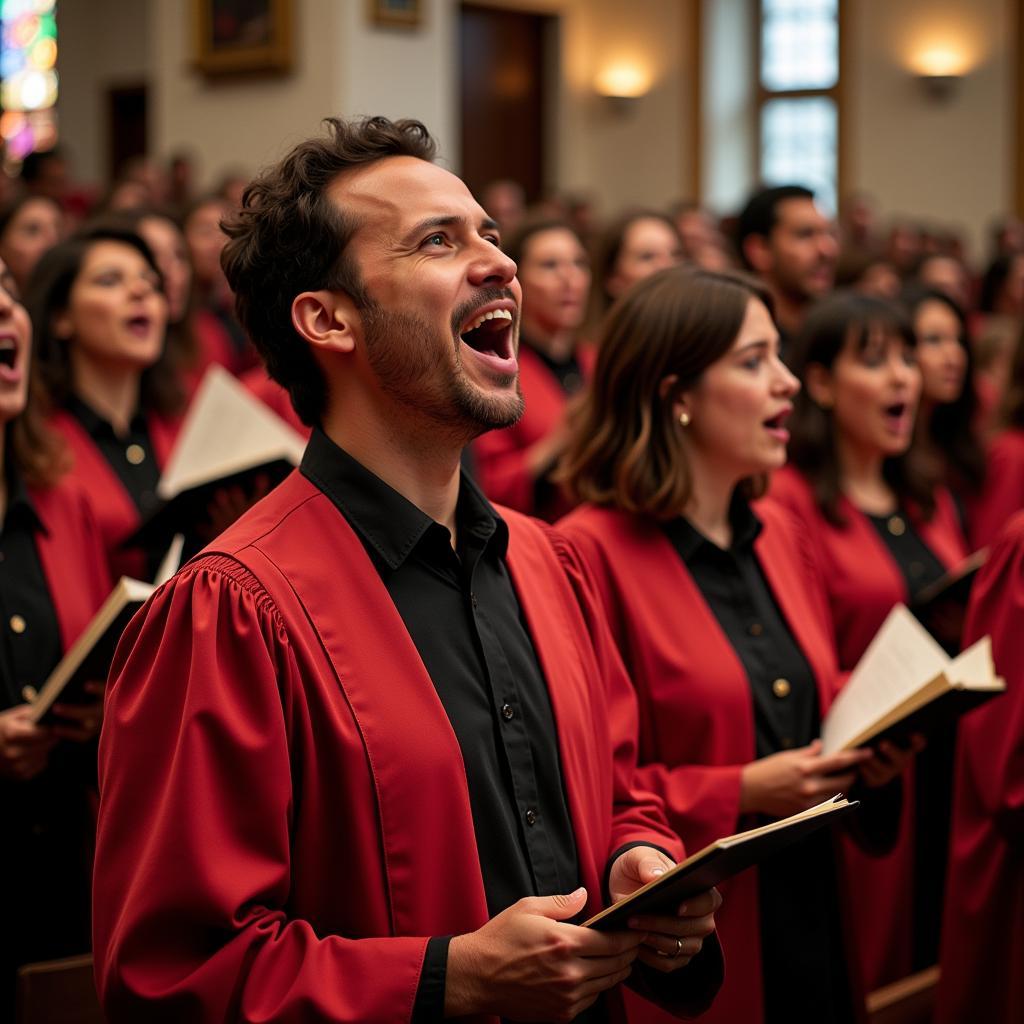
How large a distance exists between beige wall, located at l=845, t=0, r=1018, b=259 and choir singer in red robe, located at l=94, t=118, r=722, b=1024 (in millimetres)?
11620

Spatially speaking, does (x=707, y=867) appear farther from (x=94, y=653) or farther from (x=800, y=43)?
(x=800, y=43)

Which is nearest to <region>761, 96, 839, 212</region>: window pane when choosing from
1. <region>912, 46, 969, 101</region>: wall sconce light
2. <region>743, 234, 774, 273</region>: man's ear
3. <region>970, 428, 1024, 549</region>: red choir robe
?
<region>912, 46, 969, 101</region>: wall sconce light

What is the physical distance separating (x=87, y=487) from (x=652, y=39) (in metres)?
11.2

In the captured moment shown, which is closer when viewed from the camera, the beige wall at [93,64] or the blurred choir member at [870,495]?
the blurred choir member at [870,495]

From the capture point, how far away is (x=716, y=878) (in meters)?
1.63

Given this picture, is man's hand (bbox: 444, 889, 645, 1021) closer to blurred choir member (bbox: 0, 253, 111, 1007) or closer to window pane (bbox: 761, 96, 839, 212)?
blurred choir member (bbox: 0, 253, 111, 1007)

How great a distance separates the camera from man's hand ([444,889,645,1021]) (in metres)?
1.57

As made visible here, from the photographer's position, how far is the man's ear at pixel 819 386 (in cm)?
372

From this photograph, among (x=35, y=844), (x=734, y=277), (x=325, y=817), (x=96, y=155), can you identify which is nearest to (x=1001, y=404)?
(x=734, y=277)

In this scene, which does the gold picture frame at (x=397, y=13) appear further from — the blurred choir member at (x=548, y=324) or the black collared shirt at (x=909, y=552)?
the black collared shirt at (x=909, y=552)

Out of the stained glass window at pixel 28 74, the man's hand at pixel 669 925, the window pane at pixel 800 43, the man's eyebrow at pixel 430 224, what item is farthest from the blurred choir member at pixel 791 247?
the stained glass window at pixel 28 74

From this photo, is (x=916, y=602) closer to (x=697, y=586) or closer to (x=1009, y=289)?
(x=697, y=586)

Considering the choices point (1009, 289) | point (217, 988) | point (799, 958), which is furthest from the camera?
point (1009, 289)

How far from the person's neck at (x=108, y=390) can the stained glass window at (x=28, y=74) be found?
1110cm
